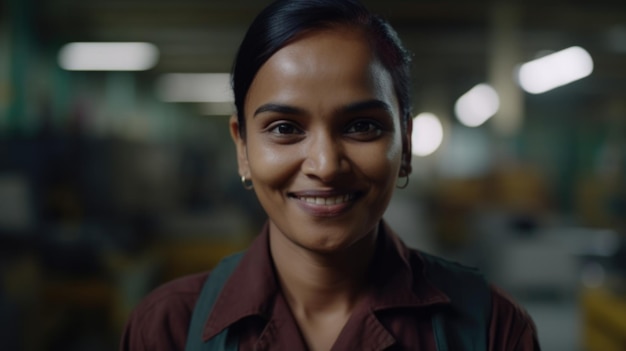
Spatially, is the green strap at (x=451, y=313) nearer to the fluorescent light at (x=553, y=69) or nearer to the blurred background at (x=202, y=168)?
the blurred background at (x=202, y=168)

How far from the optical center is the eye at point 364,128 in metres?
0.77

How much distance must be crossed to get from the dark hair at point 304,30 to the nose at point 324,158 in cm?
13

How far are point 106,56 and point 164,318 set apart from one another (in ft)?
23.2

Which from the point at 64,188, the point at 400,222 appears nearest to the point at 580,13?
the point at 400,222

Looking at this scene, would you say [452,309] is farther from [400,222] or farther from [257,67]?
[400,222]

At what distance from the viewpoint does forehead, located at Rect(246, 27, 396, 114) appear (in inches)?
29.2

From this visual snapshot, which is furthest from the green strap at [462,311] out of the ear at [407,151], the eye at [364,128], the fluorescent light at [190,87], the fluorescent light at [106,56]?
the fluorescent light at [190,87]

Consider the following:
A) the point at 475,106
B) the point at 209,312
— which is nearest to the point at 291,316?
the point at 209,312

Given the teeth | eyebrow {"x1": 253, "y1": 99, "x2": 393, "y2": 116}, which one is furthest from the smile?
eyebrow {"x1": 253, "y1": 99, "x2": 393, "y2": 116}

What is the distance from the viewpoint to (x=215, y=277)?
0.91 meters

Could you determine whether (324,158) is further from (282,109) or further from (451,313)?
(451,313)

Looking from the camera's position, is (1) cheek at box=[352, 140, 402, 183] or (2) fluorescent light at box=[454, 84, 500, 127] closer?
(1) cheek at box=[352, 140, 402, 183]

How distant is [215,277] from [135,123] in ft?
29.0

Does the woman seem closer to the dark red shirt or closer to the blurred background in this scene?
the dark red shirt
